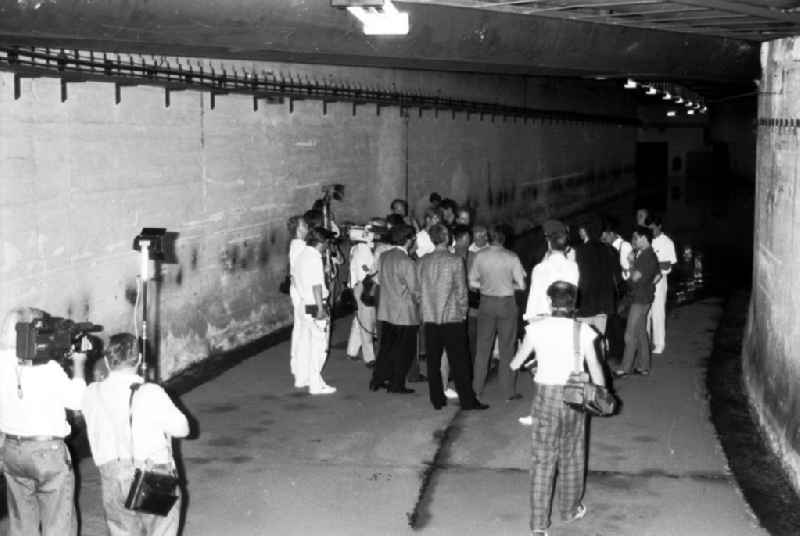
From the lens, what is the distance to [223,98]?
39.9 ft

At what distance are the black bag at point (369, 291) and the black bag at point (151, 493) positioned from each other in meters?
5.82

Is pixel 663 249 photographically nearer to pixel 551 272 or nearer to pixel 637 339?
pixel 637 339

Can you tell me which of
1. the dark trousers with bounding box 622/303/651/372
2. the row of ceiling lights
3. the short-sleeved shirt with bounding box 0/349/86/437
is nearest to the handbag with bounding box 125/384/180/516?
the short-sleeved shirt with bounding box 0/349/86/437

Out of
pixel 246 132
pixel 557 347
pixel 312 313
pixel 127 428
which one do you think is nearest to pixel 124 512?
pixel 127 428

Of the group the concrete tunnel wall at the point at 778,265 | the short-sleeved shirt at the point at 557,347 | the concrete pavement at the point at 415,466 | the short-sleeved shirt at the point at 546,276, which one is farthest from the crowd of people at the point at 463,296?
the short-sleeved shirt at the point at 557,347

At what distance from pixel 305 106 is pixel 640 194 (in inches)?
1203

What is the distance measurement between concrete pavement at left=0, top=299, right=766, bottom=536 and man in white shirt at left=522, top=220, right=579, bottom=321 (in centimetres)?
108

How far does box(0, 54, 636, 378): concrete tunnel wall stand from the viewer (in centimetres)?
867

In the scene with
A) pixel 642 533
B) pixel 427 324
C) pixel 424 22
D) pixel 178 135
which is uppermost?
pixel 424 22

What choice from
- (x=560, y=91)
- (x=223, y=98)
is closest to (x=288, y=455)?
(x=223, y=98)

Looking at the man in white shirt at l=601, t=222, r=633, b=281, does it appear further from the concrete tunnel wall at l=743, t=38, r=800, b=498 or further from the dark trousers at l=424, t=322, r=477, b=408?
the dark trousers at l=424, t=322, r=477, b=408

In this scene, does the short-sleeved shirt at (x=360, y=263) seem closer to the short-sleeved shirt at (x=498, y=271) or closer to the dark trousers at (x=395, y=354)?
the dark trousers at (x=395, y=354)

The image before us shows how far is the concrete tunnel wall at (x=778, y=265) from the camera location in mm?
8734

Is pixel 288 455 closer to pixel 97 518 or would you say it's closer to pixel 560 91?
pixel 97 518
